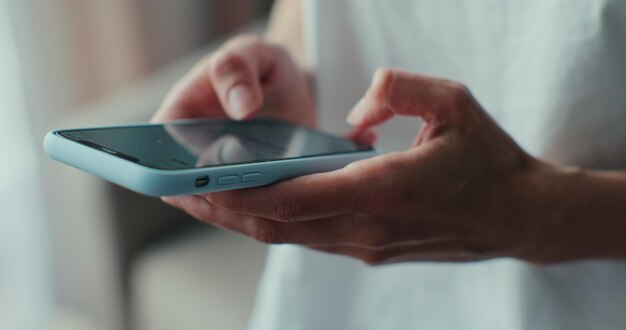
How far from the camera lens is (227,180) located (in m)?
0.35

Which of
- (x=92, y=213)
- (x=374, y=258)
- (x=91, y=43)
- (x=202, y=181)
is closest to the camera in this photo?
(x=202, y=181)

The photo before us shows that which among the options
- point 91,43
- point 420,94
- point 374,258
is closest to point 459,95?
point 420,94

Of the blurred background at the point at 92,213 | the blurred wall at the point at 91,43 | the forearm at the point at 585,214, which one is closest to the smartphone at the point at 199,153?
the forearm at the point at 585,214

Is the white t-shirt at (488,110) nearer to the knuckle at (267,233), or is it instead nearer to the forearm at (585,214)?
the forearm at (585,214)

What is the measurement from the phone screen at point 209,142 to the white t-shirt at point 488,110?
69mm

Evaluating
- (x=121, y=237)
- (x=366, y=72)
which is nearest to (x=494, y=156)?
(x=366, y=72)

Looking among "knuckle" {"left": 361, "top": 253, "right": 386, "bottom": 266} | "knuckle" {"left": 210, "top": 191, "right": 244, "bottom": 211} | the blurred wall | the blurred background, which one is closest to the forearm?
"knuckle" {"left": 361, "top": 253, "right": 386, "bottom": 266}

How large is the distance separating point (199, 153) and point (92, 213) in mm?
575

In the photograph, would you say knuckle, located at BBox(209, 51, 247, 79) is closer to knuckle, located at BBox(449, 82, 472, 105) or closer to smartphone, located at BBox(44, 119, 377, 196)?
smartphone, located at BBox(44, 119, 377, 196)

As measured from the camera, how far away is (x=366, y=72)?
557 mm

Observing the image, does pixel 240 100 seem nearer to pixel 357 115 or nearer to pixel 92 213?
pixel 357 115

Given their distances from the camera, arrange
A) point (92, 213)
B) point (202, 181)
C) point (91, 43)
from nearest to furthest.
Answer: point (202, 181) < point (92, 213) < point (91, 43)

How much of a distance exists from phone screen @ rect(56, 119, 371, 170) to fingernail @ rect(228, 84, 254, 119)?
→ 0.7 inches

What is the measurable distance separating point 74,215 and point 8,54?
31 centimetres
